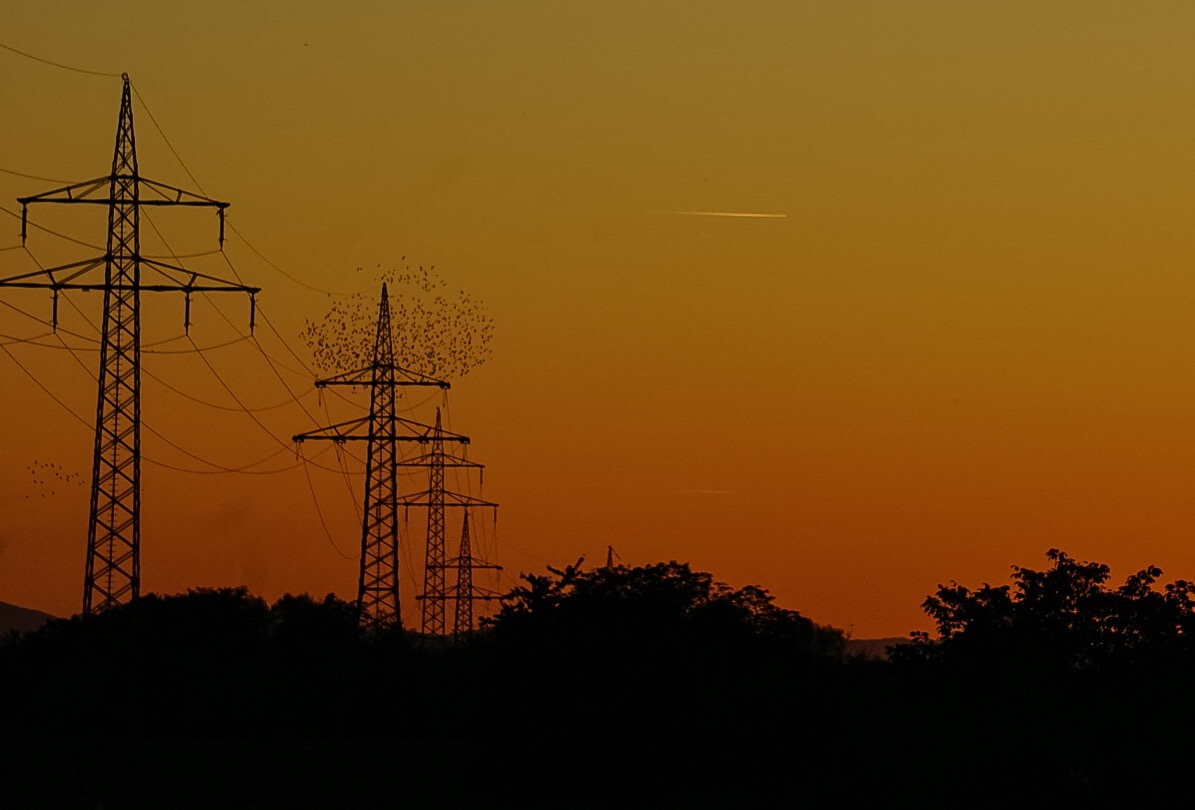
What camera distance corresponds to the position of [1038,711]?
65.9m

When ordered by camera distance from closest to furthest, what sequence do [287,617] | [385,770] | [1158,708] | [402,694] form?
1. [1158,708]
2. [385,770]
3. [402,694]
4. [287,617]

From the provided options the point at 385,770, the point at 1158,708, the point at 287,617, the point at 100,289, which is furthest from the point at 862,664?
the point at 287,617

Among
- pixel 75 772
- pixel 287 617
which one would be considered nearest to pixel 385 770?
pixel 75 772

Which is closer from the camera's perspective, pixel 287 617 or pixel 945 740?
pixel 945 740

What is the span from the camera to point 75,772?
72.8m

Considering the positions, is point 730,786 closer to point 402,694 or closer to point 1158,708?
point 1158,708

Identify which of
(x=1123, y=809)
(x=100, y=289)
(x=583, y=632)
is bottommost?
(x=1123, y=809)

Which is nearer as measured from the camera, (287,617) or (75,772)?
(75,772)

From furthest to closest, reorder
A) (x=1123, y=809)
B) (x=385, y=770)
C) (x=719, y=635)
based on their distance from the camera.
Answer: (x=385, y=770)
(x=719, y=635)
(x=1123, y=809)

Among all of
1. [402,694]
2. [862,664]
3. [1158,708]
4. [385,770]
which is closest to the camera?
[1158,708]

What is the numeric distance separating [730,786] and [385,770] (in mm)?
19677

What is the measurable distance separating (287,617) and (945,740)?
7879cm

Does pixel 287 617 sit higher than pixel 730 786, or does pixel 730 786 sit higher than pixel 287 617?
pixel 287 617

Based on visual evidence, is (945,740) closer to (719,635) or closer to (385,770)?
(719,635)
